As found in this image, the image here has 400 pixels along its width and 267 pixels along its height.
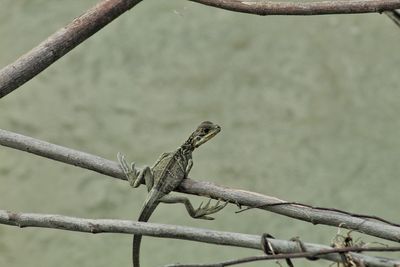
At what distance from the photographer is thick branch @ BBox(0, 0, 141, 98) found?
1.59 meters

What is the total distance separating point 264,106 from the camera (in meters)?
3.67

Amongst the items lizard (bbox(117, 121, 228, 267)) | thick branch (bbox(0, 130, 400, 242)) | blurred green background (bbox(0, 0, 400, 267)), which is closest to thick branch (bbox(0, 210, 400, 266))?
thick branch (bbox(0, 130, 400, 242))

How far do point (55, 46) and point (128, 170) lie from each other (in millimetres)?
396

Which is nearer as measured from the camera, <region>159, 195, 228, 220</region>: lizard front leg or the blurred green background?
<region>159, 195, 228, 220</region>: lizard front leg

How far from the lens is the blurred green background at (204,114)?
11.8 feet

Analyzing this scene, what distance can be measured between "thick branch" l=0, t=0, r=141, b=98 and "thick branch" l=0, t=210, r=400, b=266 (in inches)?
10.4

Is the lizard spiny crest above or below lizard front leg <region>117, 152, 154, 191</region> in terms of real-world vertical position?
above

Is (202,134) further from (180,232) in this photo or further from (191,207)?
(180,232)

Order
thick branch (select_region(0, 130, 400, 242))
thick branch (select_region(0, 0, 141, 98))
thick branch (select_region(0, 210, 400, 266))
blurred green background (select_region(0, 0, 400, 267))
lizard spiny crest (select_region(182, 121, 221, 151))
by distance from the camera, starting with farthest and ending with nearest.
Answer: blurred green background (select_region(0, 0, 400, 267)) → lizard spiny crest (select_region(182, 121, 221, 151)) → thick branch (select_region(0, 0, 141, 98)) → thick branch (select_region(0, 130, 400, 242)) → thick branch (select_region(0, 210, 400, 266))

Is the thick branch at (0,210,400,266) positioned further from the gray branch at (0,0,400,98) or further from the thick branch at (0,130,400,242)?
the gray branch at (0,0,400,98)

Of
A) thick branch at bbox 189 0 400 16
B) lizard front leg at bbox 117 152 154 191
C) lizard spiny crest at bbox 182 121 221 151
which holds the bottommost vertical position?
lizard front leg at bbox 117 152 154 191

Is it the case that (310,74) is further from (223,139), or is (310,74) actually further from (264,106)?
(223,139)

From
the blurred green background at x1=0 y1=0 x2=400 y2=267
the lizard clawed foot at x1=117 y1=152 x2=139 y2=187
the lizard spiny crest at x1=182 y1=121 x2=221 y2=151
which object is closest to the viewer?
the lizard clawed foot at x1=117 y1=152 x2=139 y2=187

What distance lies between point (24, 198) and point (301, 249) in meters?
2.45
